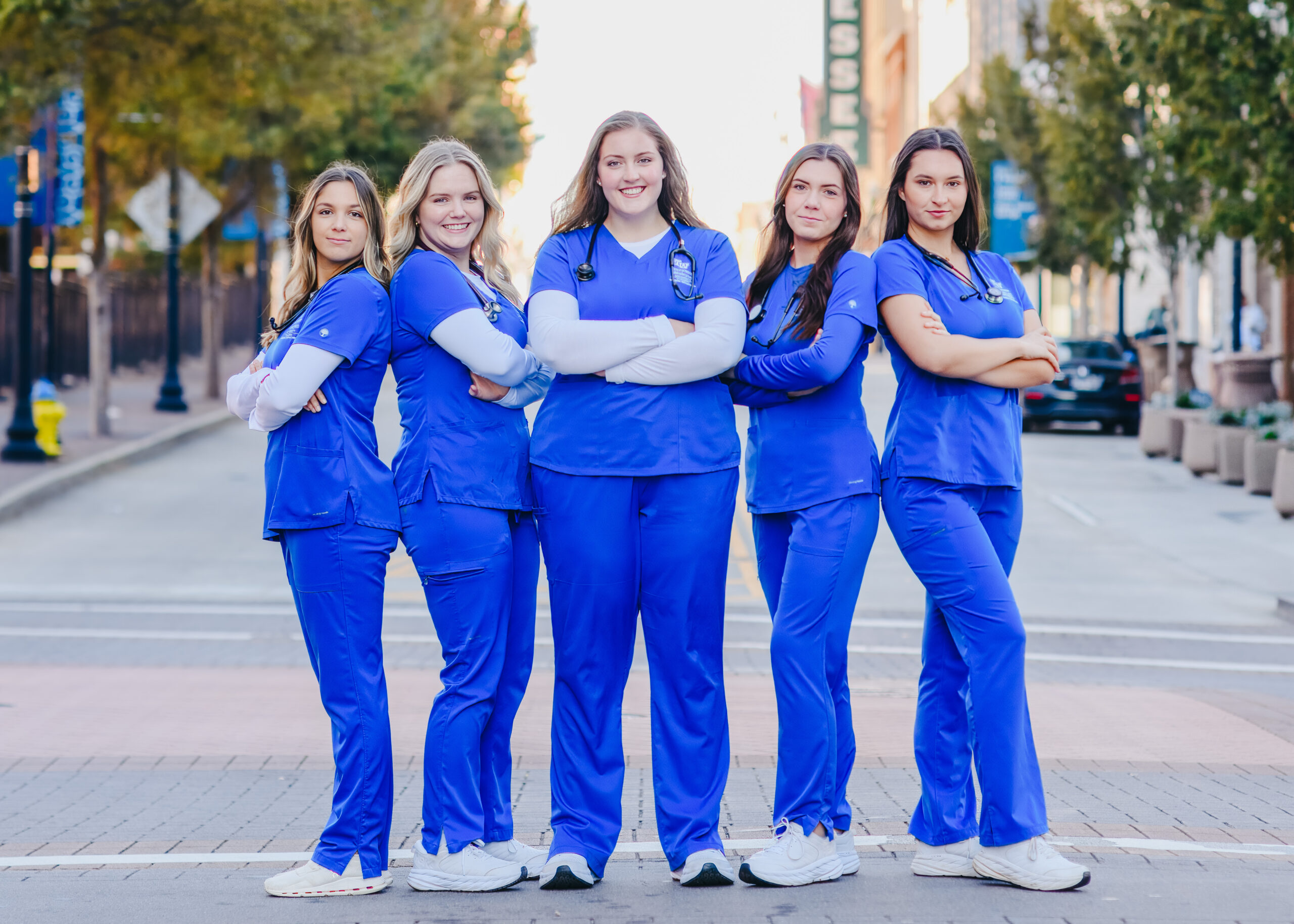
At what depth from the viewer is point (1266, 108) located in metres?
18.5

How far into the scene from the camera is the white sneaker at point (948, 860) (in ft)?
16.9

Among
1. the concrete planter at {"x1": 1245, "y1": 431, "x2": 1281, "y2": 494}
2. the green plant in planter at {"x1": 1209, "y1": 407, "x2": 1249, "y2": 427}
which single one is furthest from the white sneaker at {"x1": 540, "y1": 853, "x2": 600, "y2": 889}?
the green plant in planter at {"x1": 1209, "y1": 407, "x2": 1249, "y2": 427}

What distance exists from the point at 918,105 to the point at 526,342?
8142cm

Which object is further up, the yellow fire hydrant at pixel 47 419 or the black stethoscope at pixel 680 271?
the black stethoscope at pixel 680 271

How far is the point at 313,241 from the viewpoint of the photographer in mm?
5160

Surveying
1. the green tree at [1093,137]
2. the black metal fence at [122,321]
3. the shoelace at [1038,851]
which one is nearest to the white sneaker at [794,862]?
the shoelace at [1038,851]

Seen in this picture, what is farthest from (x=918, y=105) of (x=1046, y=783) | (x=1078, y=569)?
(x=1046, y=783)

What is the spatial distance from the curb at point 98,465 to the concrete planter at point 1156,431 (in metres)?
13.1

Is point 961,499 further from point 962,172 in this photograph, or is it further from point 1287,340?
point 1287,340

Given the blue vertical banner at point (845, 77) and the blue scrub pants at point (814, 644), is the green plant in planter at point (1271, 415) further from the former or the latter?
the blue vertical banner at point (845, 77)

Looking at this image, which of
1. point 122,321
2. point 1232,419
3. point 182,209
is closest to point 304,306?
point 1232,419

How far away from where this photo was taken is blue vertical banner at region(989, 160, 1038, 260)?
35.5m

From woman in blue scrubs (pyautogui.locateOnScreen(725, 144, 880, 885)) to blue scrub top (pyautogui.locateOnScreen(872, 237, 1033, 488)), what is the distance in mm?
88

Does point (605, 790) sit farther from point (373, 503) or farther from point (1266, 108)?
point (1266, 108)
